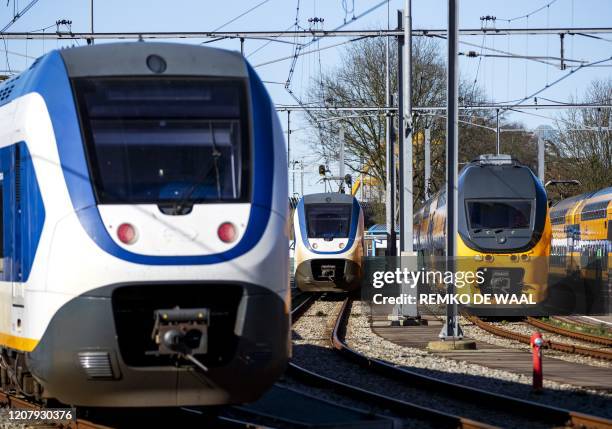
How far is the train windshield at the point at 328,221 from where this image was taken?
105 feet

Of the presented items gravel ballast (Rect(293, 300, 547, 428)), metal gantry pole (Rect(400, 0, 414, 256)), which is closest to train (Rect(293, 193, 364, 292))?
gravel ballast (Rect(293, 300, 547, 428))

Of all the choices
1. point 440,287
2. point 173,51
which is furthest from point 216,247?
point 440,287

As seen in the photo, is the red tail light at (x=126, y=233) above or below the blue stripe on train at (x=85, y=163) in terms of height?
below

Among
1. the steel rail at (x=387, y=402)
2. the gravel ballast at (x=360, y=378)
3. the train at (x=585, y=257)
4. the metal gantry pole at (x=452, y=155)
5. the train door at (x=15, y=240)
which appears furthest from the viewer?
the train at (x=585, y=257)

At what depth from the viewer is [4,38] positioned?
23.3m

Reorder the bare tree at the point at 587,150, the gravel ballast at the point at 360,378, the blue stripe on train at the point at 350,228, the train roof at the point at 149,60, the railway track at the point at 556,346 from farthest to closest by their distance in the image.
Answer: the bare tree at the point at 587,150 < the blue stripe on train at the point at 350,228 < the railway track at the point at 556,346 < the gravel ballast at the point at 360,378 < the train roof at the point at 149,60

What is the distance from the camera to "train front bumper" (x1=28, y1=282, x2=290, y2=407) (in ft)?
26.8

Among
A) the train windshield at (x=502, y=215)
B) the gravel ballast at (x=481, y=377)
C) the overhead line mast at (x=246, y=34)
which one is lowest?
the gravel ballast at (x=481, y=377)

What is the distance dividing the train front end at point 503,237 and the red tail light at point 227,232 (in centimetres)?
1560

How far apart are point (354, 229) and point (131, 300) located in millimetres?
23852

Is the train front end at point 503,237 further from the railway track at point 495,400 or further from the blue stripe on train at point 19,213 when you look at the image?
the blue stripe on train at point 19,213

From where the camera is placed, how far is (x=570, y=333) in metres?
20.3

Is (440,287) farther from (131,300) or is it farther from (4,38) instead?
(131,300)

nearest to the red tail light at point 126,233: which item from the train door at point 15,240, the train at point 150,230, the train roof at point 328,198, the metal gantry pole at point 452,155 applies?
the train at point 150,230
